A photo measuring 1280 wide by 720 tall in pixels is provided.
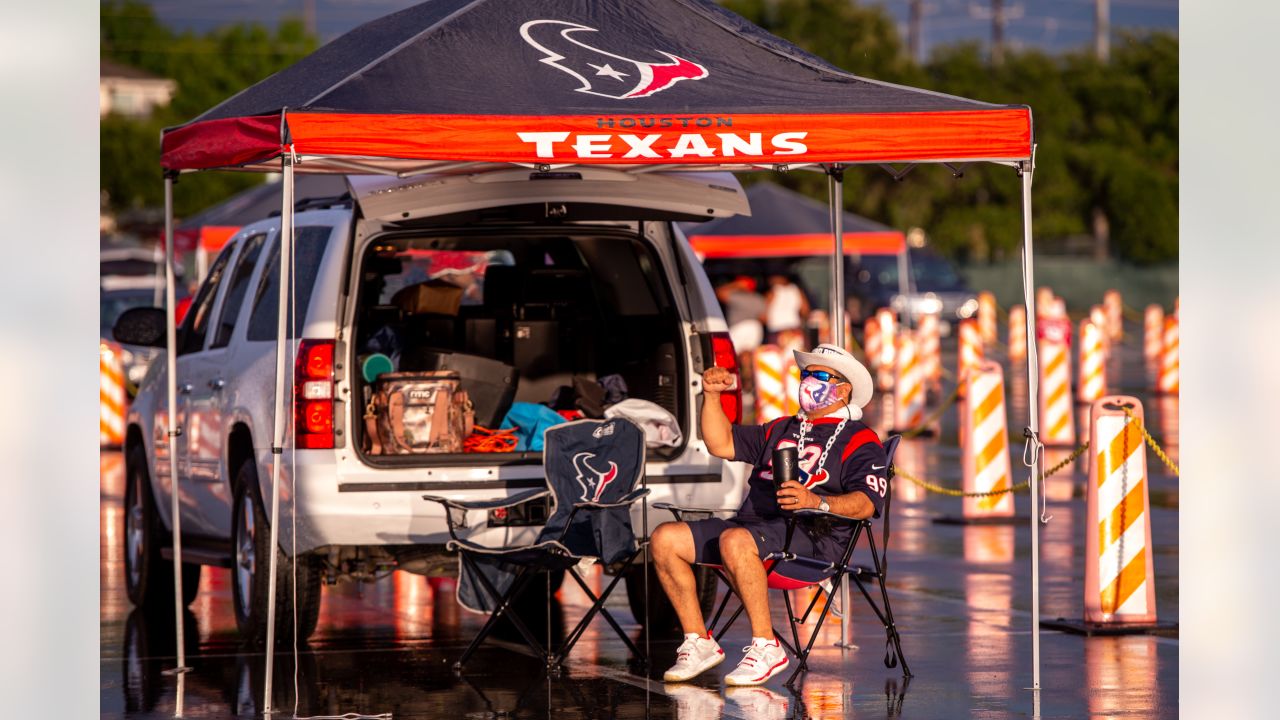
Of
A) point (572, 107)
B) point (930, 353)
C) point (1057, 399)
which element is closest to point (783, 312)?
point (930, 353)

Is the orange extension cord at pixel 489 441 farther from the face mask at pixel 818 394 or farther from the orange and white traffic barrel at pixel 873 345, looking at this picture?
the orange and white traffic barrel at pixel 873 345

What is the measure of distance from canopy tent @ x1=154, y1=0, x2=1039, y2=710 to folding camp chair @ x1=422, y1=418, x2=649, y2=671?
37.3 inches

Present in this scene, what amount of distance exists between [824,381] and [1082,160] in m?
53.6

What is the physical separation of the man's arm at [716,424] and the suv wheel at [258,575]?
1.86 metres

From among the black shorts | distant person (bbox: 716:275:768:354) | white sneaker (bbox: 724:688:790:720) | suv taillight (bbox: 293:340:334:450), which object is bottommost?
white sneaker (bbox: 724:688:790:720)

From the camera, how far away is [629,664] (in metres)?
9.24

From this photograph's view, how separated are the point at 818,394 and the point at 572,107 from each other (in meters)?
1.57

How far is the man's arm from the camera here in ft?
28.5

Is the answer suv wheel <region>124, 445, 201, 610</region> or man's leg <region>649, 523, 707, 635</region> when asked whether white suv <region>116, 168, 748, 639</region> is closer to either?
suv wheel <region>124, 445, 201, 610</region>

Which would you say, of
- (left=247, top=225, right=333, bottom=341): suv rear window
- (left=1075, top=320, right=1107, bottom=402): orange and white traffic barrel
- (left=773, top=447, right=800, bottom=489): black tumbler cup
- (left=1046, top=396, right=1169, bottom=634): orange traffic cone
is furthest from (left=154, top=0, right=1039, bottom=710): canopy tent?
(left=1075, top=320, right=1107, bottom=402): orange and white traffic barrel

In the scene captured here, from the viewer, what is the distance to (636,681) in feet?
28.8

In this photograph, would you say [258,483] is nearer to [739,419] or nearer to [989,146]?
[739,419]

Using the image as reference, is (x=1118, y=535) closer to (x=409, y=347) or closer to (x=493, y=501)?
(x=493, y=501)
